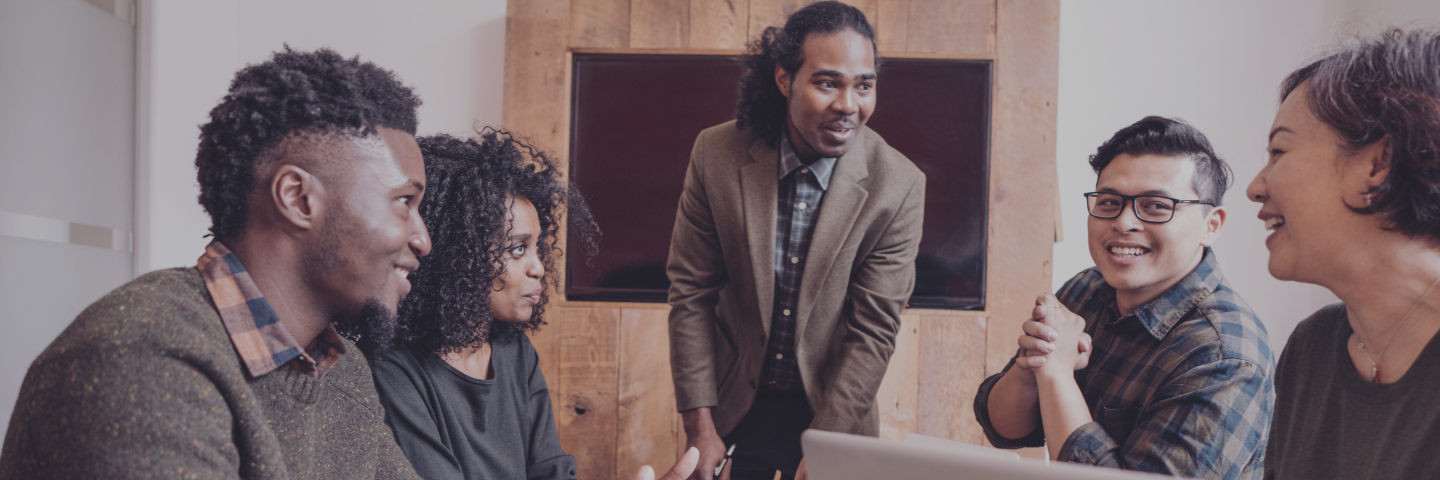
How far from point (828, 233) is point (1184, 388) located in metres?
0.88

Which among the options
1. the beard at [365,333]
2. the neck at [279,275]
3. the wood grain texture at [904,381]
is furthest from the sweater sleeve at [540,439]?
the wood grain texture at [904,381]

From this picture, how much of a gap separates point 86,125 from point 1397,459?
10.0ft

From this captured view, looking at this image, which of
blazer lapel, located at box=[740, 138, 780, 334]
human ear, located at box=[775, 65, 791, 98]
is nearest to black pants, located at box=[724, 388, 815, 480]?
blazer lapel, located at box=[740, 138, 780, 334]

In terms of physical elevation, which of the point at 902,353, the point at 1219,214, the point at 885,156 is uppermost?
the point at 885,156

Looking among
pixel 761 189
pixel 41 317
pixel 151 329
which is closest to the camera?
pixel 151 329

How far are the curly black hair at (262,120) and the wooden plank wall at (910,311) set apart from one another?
77.0 inches

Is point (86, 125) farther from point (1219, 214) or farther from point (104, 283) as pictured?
point (1219, 214)

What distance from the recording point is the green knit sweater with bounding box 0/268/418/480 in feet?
2.30

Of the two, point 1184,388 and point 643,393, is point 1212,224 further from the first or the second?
point 643,393

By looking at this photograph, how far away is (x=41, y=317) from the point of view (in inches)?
90.3

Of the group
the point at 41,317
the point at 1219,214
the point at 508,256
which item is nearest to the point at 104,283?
the point at 41,317

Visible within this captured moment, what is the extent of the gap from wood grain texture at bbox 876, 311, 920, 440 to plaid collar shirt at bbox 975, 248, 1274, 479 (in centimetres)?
135

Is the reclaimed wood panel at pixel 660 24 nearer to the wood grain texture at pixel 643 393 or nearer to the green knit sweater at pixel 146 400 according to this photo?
the wood grain texture at pixel 643 393

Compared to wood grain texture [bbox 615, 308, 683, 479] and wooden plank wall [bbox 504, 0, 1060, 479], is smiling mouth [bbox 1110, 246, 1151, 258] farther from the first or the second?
wood grain texture [bbox 615, 308, 683, 479]
